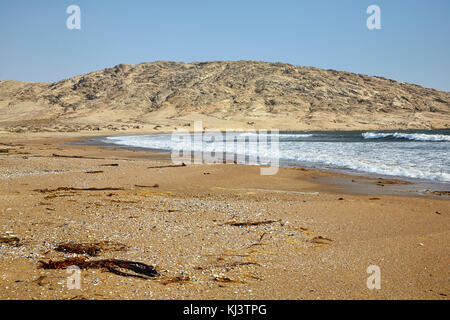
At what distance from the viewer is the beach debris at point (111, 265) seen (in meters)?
3.64

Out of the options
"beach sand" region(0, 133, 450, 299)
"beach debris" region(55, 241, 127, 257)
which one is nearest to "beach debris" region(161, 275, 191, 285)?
"beach sand" region(0, 133, 450, 299)

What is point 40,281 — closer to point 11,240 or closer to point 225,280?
point 11,240

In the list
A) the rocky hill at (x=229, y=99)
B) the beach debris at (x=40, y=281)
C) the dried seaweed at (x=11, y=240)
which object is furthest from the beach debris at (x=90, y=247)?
the rocky hill at (x=229, y=99)

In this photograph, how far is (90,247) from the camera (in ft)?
14.3

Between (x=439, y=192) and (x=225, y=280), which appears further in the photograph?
(x=439, y=192)

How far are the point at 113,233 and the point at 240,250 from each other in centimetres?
193

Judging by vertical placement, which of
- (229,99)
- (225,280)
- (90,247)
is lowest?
(225,280)

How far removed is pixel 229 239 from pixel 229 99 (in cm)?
8196

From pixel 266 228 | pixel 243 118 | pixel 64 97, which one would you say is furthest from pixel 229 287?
pixel 64 97

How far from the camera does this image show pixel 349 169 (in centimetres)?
1334

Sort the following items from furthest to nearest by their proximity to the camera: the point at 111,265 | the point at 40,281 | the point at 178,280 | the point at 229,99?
the point at 229,99, the point at 111,265, the point at 178,280, the point at 40,281

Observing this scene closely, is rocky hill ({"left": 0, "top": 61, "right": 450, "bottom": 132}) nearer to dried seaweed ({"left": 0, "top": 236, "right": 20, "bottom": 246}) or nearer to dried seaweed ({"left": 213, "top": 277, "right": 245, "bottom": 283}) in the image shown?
dried seaweed ({"left": 0, "top": 236, "right": 20, "bottom": 246})

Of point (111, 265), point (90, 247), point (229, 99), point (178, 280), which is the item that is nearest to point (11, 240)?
point (90, 247)
